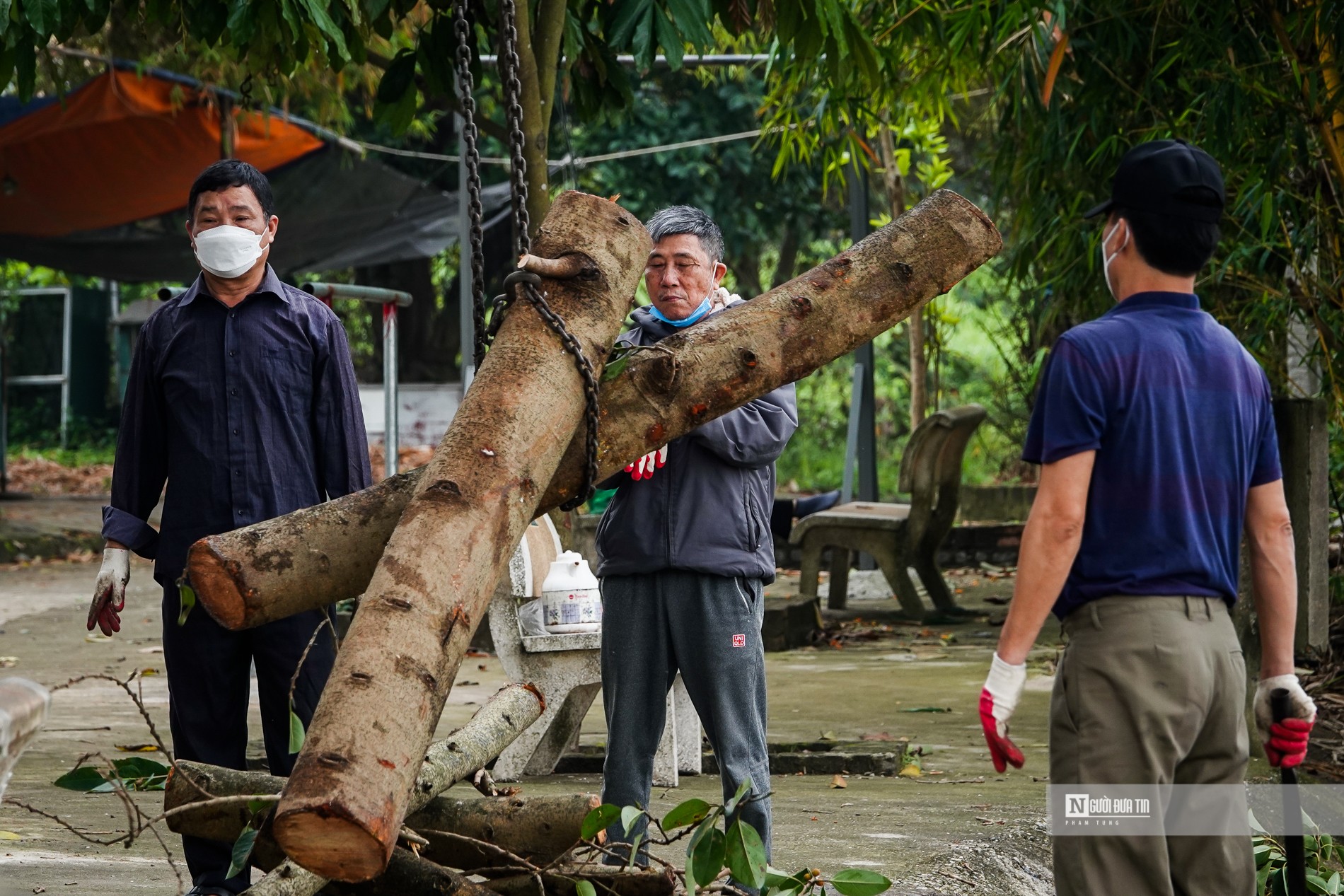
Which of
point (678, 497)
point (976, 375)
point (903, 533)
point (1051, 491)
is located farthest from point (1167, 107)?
point (976, 375)

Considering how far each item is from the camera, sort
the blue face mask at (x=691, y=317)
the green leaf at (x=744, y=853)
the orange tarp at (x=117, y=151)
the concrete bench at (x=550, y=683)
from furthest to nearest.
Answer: the orange tarp at (x=117, y=151)
the concrete bench at (x=550, y=683)
the blue face mask at (x=691, y=317)
the green leaf at (x=744, y=853)

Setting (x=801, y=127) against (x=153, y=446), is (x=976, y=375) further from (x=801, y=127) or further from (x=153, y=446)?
(x=153, y=446)

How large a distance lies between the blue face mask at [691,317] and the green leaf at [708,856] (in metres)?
1.33

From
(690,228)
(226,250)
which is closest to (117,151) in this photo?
(226,250)

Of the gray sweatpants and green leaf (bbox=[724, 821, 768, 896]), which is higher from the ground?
the gray sweatpants

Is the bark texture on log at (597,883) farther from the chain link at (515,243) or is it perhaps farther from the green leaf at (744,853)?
the chain link at (515,243)

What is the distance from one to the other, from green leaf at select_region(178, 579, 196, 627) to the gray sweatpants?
101cm

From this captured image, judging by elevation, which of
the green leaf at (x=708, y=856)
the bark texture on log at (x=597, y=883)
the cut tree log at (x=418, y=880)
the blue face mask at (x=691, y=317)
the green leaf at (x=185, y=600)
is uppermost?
the blue face mask at (x=691, y=317)

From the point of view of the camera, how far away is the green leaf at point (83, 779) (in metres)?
3.29

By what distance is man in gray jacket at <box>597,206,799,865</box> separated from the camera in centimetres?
367

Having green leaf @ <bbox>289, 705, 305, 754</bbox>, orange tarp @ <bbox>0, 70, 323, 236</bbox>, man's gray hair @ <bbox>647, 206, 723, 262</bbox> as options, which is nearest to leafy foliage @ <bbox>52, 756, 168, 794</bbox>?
green leaf @ <bbox>289, 705, 305, 754</bbox>

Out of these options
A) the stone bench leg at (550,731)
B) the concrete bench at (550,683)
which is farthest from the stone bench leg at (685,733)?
the stone bench leg at (550,731)

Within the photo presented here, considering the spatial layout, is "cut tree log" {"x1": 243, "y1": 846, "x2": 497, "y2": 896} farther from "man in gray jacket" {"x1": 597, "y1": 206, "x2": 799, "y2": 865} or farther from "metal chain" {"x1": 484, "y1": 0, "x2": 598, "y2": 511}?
"metal chain" {"x1": 484, "y1": 0, "x2": 598, "y2": 511}

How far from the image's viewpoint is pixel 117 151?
39.3ft
